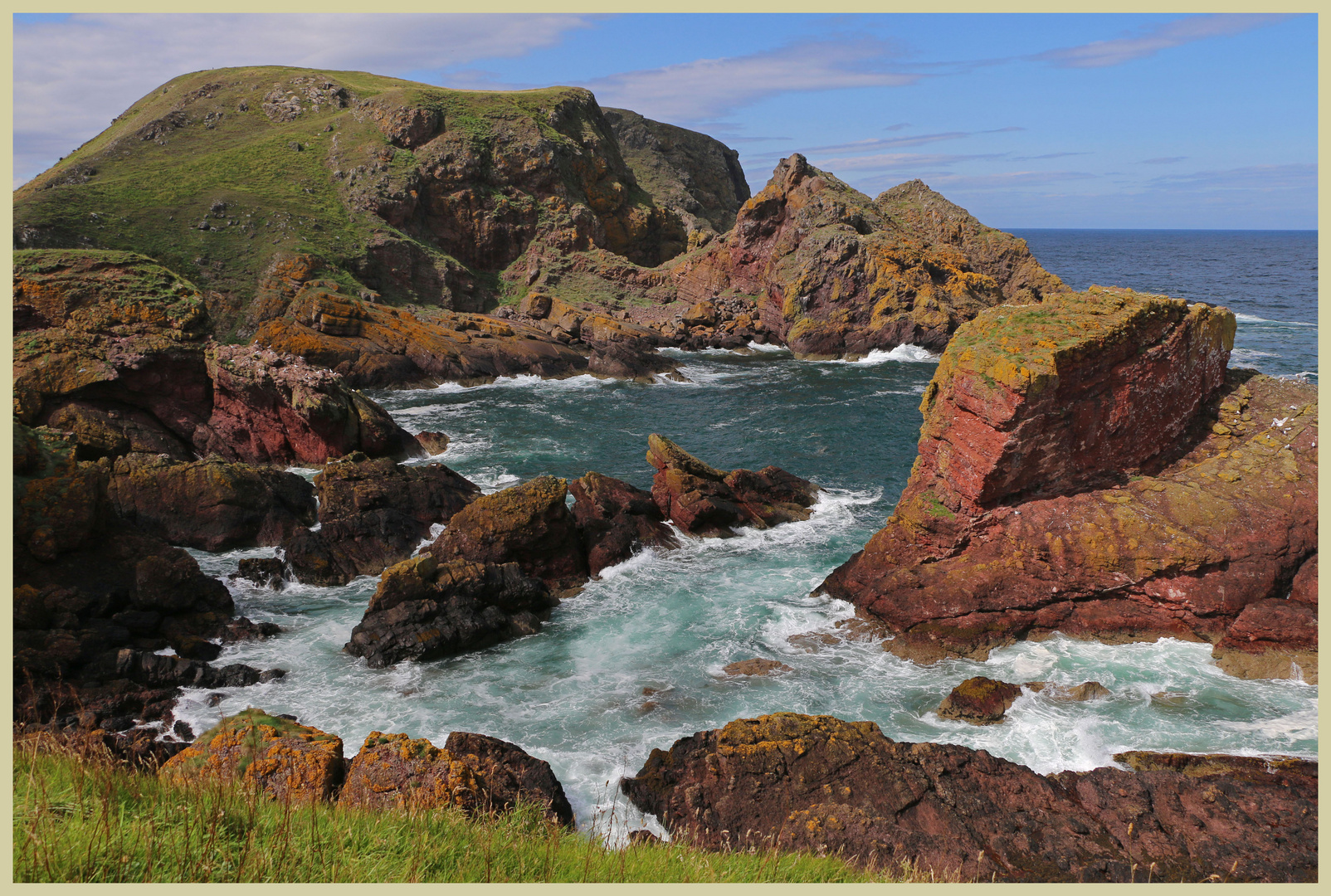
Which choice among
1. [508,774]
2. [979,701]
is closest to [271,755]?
[508,774]

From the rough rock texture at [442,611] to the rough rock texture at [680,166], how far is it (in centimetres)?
11123

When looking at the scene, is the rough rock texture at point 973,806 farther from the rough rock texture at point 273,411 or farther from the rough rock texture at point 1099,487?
the rough rock texture at point 273,411

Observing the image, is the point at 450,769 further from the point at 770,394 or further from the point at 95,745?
the point at 770,394

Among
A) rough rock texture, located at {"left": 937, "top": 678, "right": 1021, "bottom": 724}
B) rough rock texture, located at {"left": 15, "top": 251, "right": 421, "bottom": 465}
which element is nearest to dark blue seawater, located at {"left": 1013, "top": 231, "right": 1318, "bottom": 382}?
rough rock texture, located at {"left": 937, "top": 678, "right": 1021, "bottom": 724}

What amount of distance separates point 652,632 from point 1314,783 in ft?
42.2

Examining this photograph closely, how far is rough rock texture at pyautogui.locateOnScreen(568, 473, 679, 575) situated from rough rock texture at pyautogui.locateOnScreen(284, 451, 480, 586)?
4.26 meters

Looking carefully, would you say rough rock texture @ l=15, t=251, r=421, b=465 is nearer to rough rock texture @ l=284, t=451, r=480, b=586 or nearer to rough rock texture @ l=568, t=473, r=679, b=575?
rough rock texture @ l=284, t=451, r=480, b=586

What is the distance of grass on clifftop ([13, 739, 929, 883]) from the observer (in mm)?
5332

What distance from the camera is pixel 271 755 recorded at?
1150 cm

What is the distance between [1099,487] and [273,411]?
93.8 feet

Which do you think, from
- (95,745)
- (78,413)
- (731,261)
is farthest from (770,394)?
(95,745)

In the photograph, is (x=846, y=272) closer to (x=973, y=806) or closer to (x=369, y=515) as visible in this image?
(x=369, y=515)

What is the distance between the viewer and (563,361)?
190ft

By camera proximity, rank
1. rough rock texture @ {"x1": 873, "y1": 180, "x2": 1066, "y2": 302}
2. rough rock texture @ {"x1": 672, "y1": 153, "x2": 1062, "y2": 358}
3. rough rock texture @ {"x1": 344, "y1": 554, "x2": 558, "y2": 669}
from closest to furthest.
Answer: rough rock texture @ {"x1": 344, "y1": 554, "x2": 558, "y2": 669} < rough rock texture @ {"x1": 672, "y1": 153, "x2": 1062, "y2": 358} < rough rock texture @ {"x1": 873, "y1": 180, "x2": 1066, "y2": 302}
